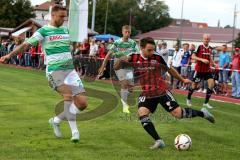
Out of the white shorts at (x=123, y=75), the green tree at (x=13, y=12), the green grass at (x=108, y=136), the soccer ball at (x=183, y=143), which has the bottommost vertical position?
the green grass at (x=108, y=136)

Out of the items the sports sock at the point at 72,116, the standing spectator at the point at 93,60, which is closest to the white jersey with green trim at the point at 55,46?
the sports sock at the point at 72,116

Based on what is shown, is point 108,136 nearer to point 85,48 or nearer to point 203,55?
point 203,55

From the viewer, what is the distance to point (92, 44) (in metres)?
26.7

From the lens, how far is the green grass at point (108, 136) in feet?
25.1

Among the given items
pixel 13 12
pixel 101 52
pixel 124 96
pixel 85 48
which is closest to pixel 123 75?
pixel 124 96

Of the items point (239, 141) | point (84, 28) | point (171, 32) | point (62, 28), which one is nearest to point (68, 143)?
point (62, 28)

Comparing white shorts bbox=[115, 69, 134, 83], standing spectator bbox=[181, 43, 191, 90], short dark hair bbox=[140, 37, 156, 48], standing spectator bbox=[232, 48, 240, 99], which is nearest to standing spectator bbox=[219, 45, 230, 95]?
standing spectator bbox=[232, 48, 240, 99]

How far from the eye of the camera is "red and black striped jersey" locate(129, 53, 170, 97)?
27.8 feet

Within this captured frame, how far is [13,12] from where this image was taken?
277ft

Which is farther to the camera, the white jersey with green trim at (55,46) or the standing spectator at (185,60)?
the standing spectator at (185,60)

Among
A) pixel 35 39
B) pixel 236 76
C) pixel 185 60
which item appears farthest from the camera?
pixel 185 60

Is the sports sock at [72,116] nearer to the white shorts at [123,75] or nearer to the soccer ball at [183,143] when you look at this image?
the soccer ball at [183,143]

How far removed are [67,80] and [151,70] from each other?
1.38 metres

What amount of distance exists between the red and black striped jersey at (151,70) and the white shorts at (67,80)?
951 millimetres
